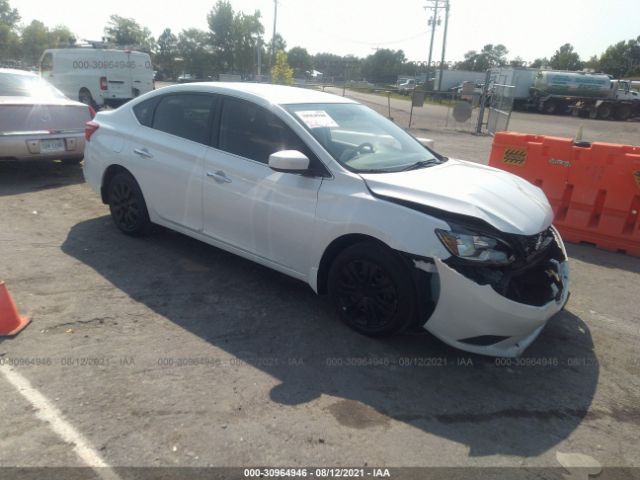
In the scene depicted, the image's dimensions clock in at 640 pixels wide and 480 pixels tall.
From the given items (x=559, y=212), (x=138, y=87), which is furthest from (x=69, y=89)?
(x=559, y=212)

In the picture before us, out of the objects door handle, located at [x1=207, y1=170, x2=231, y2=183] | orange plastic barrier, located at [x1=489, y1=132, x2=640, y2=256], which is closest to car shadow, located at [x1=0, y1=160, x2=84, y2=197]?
door handle, located at [x1=207, y1=170, x2=231, y2=183]

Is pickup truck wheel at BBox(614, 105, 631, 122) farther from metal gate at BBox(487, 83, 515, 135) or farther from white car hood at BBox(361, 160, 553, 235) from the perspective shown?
white car hood at BBox(361, 160, 553, 235)

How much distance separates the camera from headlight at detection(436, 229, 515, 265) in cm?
303

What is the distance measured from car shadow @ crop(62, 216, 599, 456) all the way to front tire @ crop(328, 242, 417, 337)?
15 cm

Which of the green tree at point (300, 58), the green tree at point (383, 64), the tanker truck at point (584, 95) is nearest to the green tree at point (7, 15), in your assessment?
the green tree at point (300, 58)

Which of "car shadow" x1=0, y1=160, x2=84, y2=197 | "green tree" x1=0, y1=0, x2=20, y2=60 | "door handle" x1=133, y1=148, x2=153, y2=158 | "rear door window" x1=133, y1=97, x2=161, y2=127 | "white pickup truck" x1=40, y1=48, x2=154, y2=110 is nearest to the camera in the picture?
"door handle" x1=133, y1=148, x2=153, y2=158

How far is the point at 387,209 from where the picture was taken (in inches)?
128

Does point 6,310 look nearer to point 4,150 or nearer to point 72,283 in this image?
point 72,283

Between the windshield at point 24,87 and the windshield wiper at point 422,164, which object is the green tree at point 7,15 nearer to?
the windshield at point 24,87

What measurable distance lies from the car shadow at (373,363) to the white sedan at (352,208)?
0.23 metres

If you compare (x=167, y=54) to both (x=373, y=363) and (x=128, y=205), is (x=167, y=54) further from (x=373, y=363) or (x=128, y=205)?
(x=373, y=363)

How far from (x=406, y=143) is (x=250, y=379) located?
2.51 m

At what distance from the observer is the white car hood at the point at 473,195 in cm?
317

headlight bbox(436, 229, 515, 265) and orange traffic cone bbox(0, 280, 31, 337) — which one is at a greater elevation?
headlight bbox(436, 229, 515, 265)
